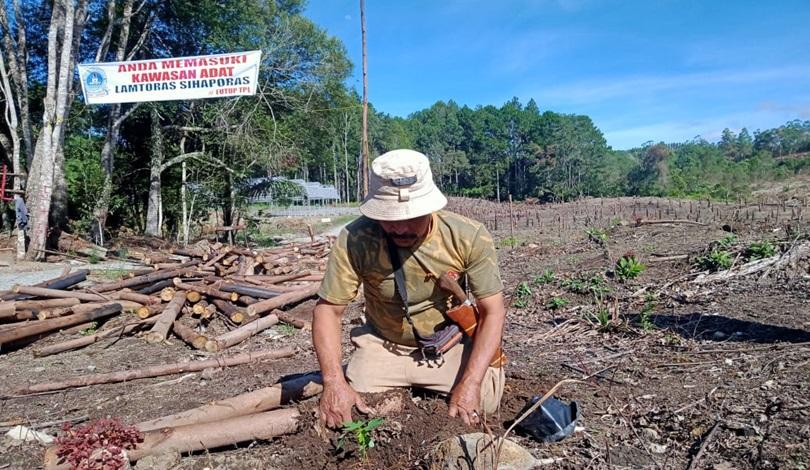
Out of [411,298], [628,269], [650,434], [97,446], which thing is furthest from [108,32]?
[650,434]

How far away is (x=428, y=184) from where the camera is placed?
2904mm

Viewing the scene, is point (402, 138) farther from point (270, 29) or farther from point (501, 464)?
point (501, 464)

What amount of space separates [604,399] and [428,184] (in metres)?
2.01

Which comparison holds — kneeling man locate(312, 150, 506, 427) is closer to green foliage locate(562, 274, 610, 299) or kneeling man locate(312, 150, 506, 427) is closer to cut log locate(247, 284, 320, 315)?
green foliage locate(562, 274, 610, 299)

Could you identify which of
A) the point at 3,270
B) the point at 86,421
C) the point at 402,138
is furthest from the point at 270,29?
the point at 402,138

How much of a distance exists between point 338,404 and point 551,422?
3.95ft

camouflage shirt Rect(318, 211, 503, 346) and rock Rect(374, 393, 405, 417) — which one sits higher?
camouflage shirt Rect(318, 211, 503, 346)

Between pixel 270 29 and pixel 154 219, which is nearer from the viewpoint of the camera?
pixel 154 219

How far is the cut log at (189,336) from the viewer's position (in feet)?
21.0

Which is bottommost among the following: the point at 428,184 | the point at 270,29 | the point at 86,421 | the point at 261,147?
the point at 86,421

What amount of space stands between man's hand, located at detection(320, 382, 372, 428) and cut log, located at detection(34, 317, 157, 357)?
5147 mm

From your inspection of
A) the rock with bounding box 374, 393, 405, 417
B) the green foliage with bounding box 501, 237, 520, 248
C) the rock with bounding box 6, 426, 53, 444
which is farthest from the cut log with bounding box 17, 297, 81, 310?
the green foliage with bounding box 501, 237, 520, 248

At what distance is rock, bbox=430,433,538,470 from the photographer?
2.42 m

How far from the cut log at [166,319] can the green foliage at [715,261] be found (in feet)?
24.8
